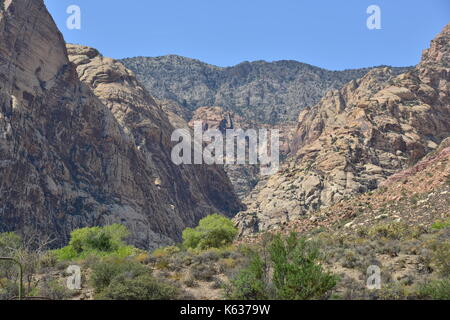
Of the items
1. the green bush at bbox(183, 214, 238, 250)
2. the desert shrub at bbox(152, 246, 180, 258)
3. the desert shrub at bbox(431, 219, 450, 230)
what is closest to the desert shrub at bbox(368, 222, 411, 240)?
the desert shrub at bbox(431, 219, 450, 230)

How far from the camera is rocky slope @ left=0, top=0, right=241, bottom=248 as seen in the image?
78625 mm

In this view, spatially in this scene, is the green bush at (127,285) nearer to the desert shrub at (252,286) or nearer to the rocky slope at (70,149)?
the desert shrub at (252,286)

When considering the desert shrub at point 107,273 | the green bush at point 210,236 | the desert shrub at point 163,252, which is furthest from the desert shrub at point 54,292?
the green bush at point 210,236

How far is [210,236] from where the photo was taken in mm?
49875

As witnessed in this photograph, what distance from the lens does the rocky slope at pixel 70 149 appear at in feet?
258

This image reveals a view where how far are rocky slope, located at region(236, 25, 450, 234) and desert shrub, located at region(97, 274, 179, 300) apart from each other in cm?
5518

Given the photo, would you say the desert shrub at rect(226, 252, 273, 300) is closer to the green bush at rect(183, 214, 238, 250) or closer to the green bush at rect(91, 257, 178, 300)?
the green bush at rect(91, 257, 178, 300)

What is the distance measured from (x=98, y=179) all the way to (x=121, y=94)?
113 feet

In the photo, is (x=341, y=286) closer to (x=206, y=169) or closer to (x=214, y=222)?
(x=214, y=222)

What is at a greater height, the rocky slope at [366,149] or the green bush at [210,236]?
the rocky slope at [366,149]

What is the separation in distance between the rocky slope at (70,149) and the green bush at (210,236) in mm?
33324

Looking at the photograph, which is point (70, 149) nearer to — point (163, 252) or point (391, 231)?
point (163, 252)

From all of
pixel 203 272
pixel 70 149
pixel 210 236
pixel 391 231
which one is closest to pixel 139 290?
pixel 203 272

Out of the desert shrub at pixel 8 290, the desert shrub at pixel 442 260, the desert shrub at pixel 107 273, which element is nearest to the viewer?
the desert shrub at pixel 8 290
